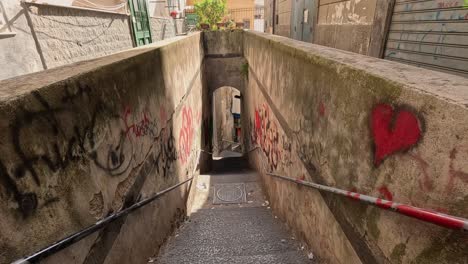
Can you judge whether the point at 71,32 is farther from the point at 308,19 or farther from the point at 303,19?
the point at 303,19

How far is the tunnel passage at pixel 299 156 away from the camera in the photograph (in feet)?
4.26

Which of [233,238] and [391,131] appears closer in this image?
[391,131]

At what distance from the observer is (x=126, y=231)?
2525mm

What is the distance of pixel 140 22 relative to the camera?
962 cm

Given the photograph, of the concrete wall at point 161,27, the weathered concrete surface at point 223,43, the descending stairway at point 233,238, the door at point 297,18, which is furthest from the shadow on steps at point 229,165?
the concrete wall at point 161,27

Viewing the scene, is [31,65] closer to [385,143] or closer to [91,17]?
[91,17]

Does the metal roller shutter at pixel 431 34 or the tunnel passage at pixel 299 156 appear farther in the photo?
the metal roller shutter at pixel 431 34

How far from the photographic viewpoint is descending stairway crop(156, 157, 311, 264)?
3.51 meters

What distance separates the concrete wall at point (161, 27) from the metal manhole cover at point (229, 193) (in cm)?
744

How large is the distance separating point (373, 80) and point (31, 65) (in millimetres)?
5270

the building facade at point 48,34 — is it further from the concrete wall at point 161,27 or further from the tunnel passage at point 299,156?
the concrete wall at point 161,27

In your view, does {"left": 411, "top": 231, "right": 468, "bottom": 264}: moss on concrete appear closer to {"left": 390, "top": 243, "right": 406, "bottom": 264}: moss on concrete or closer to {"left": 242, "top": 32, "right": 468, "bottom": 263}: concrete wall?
{"left": 242, "top": 32, "right": 468, "bottom": 263}: concrete wall

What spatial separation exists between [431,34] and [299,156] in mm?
2532

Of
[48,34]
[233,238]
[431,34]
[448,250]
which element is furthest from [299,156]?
[48,34]
